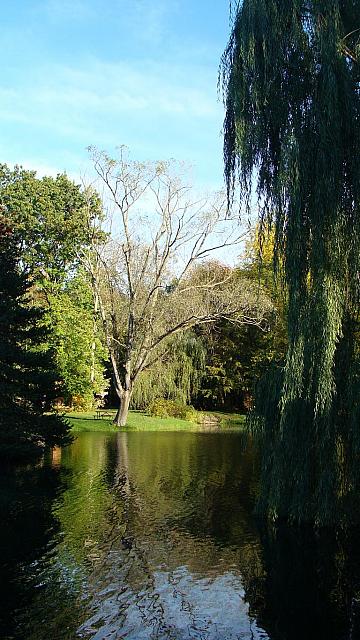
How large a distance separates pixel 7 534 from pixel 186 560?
10.4 feet

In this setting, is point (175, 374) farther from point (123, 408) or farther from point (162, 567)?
point (162, 567)

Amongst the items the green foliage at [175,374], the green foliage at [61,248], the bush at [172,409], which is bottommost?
the bush at [172,409]

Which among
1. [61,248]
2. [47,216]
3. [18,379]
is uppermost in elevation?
[47,216]

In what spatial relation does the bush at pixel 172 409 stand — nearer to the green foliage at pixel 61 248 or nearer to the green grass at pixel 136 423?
the green grass at pixel 136 423

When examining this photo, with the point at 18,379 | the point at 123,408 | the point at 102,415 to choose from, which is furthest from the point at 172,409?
the point at 18,379

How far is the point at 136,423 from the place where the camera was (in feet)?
100

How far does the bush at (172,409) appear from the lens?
116ft

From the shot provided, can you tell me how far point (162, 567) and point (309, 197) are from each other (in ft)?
18.6

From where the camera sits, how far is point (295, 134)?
830 cm

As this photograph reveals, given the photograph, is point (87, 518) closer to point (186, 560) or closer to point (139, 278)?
point (186, 560)

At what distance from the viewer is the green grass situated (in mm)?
28834

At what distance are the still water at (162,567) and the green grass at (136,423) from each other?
1429 cm

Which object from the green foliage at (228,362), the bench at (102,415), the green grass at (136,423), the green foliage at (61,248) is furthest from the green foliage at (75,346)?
the green foliage at (228,362)

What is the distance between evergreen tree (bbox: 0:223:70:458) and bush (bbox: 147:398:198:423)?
63.3 ft
